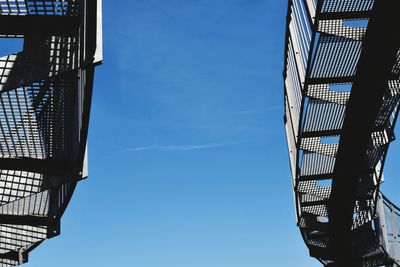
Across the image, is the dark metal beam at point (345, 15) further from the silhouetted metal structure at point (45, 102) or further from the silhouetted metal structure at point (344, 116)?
the silhouetted metal structure at point (45, 102)

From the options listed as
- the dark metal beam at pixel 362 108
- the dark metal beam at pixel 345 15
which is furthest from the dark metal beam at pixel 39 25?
the dark metal beam at pixel 362 108

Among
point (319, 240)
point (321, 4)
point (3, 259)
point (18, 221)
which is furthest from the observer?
point (319, 240)

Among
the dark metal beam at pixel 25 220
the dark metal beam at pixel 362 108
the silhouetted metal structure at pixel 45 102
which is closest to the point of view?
the silhouetted metal structure at pixel 45 102

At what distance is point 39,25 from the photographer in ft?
26.9

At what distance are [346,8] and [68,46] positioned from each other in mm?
5674

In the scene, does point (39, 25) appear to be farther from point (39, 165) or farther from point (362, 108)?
point (362, 108)

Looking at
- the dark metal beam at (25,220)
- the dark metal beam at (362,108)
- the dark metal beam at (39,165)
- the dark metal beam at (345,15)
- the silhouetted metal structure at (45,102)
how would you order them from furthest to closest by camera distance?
the dark metal beam at (25,220) < the dark metal beam at (39,165) < the dark metal beam at (345,15) < the dark metal beam at (362,108) < the silhouetted metal structure at (45,102)

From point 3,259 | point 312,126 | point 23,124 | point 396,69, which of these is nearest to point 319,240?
point 312,126

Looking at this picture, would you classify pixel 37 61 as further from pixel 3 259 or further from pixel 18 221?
pixel 3 259

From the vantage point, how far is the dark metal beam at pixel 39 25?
26.6 ft

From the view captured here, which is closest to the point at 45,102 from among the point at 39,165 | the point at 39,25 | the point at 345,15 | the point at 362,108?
the point at 39,25

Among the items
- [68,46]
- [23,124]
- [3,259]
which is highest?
[68,46]

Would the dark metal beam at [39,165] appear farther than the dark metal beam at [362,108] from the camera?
Yes

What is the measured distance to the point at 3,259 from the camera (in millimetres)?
19188
